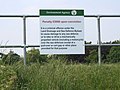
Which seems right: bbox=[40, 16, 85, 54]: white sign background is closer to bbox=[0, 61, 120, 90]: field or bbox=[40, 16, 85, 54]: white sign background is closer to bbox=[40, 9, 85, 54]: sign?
bbox=[40, 9, 85, 54]: sign

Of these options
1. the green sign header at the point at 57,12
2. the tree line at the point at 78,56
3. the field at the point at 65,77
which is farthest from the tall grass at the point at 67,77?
the green sign header at the point at 57,12

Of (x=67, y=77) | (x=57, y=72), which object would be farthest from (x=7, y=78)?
(x=67, y=77)

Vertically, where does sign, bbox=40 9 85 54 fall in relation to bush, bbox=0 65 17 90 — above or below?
above

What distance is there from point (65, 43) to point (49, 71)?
996mm

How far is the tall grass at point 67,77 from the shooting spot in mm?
8266

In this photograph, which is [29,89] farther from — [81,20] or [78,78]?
[81,20]

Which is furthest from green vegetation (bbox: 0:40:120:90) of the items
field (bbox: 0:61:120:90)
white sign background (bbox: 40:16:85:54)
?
white sign background (bbox: 40:16:85:54)

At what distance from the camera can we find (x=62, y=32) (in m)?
9.32

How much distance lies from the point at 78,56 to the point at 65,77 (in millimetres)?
1287

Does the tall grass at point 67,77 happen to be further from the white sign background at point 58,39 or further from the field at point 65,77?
the white sign background at point 58,39

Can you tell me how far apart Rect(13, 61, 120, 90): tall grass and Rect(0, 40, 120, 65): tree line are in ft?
1.02

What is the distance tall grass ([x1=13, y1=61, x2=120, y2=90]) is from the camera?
827cm

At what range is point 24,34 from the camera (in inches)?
372

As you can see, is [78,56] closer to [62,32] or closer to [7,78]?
[62,32]
